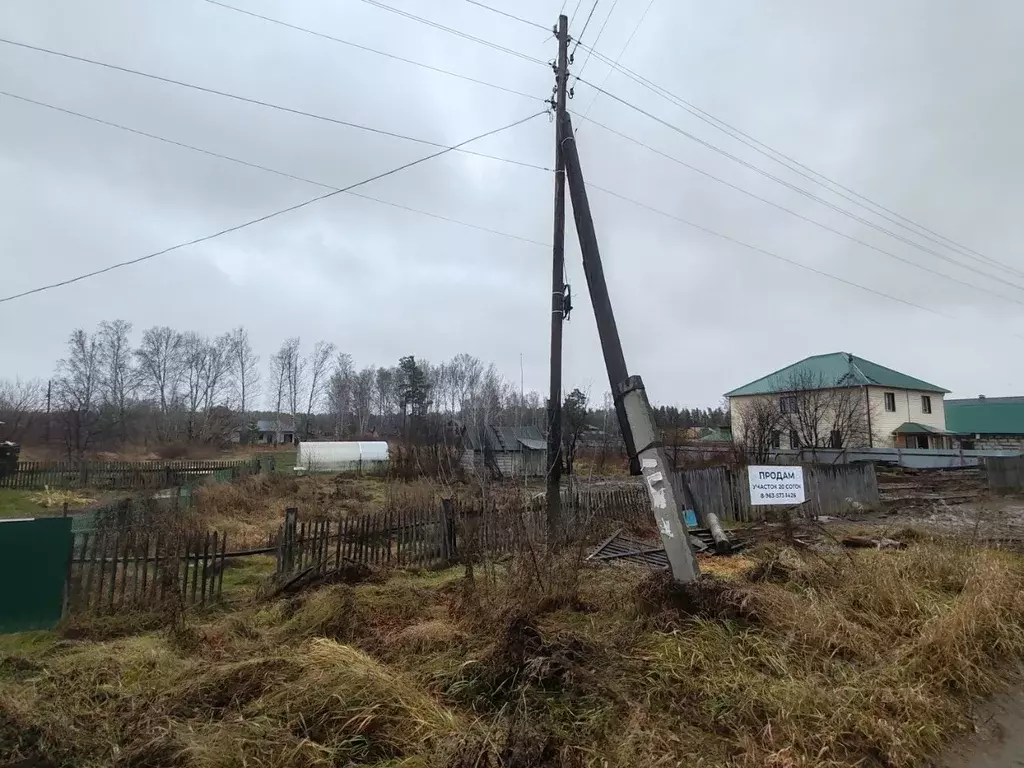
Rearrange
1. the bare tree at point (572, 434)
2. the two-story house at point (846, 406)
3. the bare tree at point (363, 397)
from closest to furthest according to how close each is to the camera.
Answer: the bare tree at point (572, 434), the two-story house at point (846, 406), the bare tree at point (363, 397)

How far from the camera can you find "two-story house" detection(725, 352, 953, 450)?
36.1 metres

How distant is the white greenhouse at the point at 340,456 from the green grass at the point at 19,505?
556 inches

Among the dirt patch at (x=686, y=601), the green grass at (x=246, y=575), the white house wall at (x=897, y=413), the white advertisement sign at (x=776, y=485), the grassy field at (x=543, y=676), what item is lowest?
the green grass at (x=246, y=575)

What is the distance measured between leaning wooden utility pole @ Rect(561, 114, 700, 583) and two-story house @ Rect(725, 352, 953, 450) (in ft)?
90.9

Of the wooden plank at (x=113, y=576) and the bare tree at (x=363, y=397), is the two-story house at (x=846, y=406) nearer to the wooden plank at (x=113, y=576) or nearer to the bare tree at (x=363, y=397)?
the wooden plank at (x=113, y=576)

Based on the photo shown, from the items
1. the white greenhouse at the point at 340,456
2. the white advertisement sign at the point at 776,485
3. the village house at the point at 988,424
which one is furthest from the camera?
the village house at the point at 988,424

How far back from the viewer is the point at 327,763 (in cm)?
328

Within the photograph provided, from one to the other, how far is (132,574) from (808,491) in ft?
52.2

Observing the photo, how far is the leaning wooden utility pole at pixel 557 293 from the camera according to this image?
9.88 meters

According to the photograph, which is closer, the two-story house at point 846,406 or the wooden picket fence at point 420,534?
the wooden picket fence at point 420,534

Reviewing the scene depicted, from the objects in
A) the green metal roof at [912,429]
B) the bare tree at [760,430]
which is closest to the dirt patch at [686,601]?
the bare tree at [760,430]

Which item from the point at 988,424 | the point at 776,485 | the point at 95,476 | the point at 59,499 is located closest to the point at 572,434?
the point at 776,485

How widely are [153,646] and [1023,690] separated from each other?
772 centimetres

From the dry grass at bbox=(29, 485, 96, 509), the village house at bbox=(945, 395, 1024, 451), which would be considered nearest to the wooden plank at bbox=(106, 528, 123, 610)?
the dry grass at bbox=(29, 485, 96, 509)
